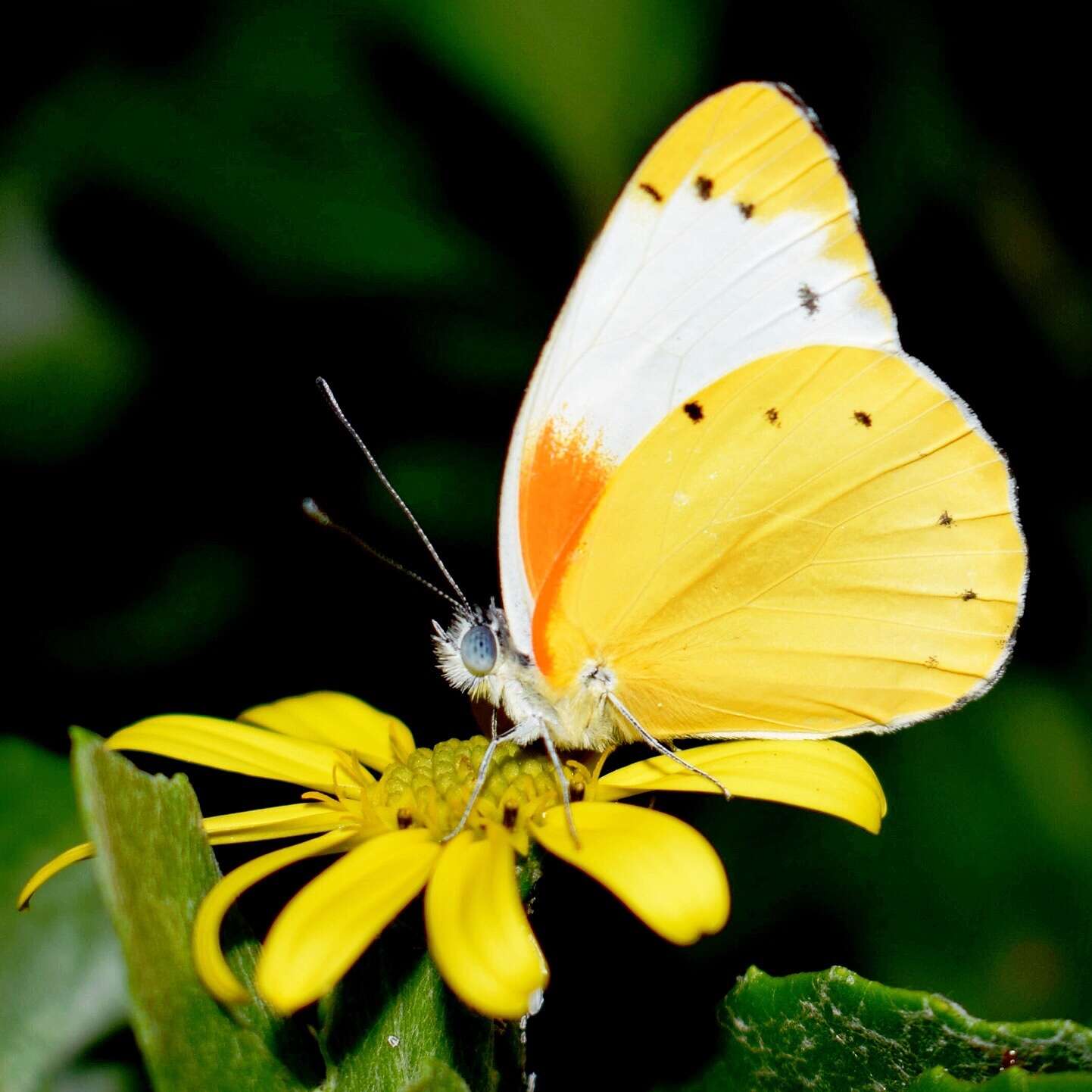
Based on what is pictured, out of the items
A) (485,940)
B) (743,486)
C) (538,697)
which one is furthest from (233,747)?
(743,486)

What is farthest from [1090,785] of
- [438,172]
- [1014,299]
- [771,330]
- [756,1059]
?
[438,172]

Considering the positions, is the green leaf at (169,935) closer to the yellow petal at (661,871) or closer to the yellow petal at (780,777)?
the yellow petal at (661,871)

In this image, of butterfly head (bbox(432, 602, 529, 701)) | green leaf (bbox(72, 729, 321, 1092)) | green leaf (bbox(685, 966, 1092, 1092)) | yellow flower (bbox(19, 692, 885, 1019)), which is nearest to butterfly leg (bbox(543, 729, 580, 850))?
yellow flower (bbox(19, 692, 885, 1019))

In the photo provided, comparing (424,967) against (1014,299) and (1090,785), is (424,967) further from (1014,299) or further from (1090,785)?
(1014,299)

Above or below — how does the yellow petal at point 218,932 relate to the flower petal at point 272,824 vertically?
above

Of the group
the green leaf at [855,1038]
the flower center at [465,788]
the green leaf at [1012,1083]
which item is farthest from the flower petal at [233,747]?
the green leaf at [1012,1083]

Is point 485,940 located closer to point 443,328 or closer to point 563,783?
point 563,783
